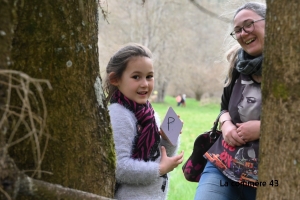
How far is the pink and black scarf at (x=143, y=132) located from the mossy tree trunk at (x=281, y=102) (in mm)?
863

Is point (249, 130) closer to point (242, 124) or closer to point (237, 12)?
point (242, 124)

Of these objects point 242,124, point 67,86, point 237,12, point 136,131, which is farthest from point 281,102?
point 237,12

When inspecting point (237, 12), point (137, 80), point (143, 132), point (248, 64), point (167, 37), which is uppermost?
point (237, 12)

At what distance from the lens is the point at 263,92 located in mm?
1512

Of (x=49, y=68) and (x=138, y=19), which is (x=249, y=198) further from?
(x=138, y=19)

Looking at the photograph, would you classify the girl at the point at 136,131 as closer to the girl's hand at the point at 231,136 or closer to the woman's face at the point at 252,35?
the girl's hand at the point at 231,136

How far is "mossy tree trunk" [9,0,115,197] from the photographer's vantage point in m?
1.43

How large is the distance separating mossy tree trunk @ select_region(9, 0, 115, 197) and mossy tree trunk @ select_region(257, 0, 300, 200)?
574 mm

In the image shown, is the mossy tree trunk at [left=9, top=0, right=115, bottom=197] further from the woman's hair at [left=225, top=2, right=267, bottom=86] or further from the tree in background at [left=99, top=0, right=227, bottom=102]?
the tree in background at [left=99, top=0, right=227, bottom=102]

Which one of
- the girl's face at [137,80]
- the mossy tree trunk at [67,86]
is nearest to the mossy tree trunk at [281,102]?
the mossy tree trunk at [67,86]

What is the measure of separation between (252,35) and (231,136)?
1.69ft

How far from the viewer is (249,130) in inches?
86.9

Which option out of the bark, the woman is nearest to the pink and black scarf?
the woman

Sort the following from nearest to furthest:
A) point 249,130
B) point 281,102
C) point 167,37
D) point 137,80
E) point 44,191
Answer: point 44,191 < point 281,102 < point 249,130 < point 137,80 < point 167,37
